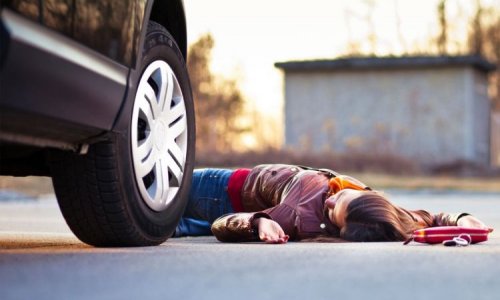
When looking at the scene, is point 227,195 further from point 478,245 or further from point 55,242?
point 478,245

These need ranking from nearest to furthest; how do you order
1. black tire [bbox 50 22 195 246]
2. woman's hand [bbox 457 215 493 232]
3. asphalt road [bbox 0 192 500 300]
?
asphalt road [bbox 0 192 500 300] < black tire [bbox 50 22 195 246] < woman's hand [bbox 457 215 493 232]

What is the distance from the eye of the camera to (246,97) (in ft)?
142

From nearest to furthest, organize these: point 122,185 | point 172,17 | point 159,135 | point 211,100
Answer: point 122,185 < point 159,135 < point 172,17 < point 211,100

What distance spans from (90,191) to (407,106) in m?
28.9

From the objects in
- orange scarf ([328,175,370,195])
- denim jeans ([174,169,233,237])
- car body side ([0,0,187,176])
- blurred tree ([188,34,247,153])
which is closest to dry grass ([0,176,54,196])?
denim jeans ([174,169,233,237])

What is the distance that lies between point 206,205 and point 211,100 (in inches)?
1408

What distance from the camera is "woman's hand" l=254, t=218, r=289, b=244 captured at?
502cm

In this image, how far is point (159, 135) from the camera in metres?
4.75

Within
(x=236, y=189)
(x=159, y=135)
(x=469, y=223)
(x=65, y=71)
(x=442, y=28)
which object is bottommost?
(x=469, y=223)

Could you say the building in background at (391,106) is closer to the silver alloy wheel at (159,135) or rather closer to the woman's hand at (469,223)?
the woman's hand at (469,223)

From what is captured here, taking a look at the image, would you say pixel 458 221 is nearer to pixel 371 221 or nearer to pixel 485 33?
pixel 371 221

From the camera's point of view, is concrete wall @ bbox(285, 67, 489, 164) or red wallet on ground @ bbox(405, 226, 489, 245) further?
concrete wall @ bbox(285, 67, 489, 164)

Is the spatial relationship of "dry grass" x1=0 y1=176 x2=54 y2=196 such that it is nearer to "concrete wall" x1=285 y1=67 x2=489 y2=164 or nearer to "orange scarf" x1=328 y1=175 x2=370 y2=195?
"orange scarf" x1=328 y1=175 x2=370 y2=195

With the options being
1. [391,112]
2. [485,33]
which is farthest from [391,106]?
[485,33]
